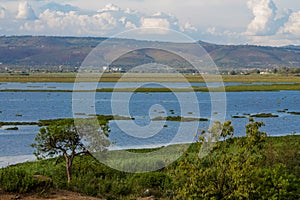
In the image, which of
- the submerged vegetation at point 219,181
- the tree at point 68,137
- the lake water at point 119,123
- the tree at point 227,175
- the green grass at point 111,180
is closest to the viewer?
the tree at point 227,175

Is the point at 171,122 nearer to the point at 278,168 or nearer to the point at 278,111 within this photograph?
the point at 278,111

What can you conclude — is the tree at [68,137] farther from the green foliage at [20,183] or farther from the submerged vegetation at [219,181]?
the green foliage at [20,183]

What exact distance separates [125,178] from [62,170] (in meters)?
2.40

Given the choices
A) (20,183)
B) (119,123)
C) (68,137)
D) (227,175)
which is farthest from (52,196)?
(119,123)

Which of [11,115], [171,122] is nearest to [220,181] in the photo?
[171,122]

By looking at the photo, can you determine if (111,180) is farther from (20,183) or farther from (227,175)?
(227,175)

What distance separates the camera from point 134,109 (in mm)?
66062

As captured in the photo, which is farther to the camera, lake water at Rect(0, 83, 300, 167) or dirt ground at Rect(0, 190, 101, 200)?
lake water at Rect(0, 83, 300, 167)

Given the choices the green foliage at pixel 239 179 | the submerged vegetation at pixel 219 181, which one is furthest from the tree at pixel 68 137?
the green foliage at pixel 239 179

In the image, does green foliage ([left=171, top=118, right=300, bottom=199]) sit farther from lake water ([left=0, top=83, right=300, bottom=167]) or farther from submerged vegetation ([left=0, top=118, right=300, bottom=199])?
lake water ([left=0, top=83, right=300, bottom=167])

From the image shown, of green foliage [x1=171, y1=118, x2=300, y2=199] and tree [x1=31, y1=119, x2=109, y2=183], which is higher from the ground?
tree [x1=31, y1=119, x2=109, y2=183]

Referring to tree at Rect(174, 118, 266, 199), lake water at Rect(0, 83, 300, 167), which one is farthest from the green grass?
lake water at Rect(0, 83, 300, 167)

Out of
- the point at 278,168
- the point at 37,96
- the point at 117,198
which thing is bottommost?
the point at 117,198

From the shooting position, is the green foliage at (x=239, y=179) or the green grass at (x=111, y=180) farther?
the green grass at (x=111, y=180)
